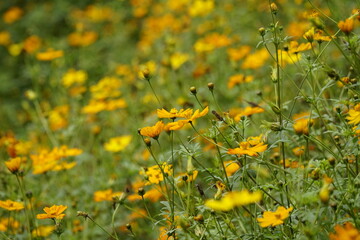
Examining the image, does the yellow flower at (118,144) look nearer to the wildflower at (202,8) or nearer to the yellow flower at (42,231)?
the yellow flower at (42,231)

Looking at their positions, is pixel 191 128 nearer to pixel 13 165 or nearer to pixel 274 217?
pixel 13 165

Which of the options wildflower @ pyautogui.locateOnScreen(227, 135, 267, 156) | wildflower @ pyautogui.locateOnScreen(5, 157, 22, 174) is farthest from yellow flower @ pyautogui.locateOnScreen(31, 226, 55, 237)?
wildflower @ pyautogui.locateOnScreen(227, 135, 267, 156)

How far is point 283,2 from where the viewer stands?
332cm

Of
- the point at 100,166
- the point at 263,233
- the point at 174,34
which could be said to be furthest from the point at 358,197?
the point at 174,34

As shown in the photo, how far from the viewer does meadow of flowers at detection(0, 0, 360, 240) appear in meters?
1.19

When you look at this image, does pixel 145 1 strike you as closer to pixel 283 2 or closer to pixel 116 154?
pixel 283 2

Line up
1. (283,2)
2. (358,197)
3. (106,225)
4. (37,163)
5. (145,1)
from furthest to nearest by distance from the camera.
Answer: (145,1) < (283,2) < (106,225) < (37,163) < (358,197)

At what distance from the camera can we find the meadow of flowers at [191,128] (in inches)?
46.9

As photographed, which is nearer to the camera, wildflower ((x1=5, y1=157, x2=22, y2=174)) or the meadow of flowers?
the meadow of flowers

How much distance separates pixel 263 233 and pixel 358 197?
25cm

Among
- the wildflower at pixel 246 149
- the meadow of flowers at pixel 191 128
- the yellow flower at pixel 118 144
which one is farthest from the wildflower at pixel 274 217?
the yellow flower at pixel 118 144

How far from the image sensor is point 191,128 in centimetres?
251

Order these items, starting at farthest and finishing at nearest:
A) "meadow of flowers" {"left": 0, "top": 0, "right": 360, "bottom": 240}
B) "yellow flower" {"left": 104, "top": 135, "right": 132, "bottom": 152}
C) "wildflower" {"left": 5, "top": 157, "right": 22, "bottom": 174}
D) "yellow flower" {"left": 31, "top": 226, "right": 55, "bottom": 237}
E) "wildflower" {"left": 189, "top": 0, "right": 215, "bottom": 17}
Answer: "wildflower" {"left": 189, "top": 0, "right": 215, "bottom": 17} → "yellow flower" {"left": 104, "top": 135, "right": 132, "bottom": 152} → "yellow flower" {"left": 31, "top": 226, "right": 55, "bottom": 237} → "wildflower" {"left": 5, "top": 157, "right": 22, "bottom": 174} → "meadow of flowers" {"left": 0, "top": 0, "right": 360, "bottom": 240}

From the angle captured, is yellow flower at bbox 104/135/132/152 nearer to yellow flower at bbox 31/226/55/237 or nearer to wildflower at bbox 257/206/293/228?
yellow flower at bbox 31/226/55/237
